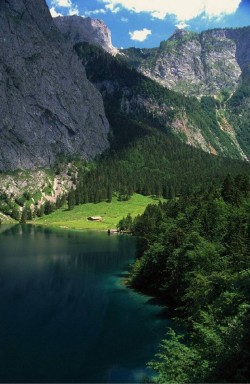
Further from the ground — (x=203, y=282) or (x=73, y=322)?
(x=203, y=282)

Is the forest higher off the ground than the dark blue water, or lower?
higher

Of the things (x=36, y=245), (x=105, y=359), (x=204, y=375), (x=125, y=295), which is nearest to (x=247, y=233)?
(x=125, y=295)

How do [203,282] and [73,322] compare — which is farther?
[73,322]

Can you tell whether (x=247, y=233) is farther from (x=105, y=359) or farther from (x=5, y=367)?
(x=5, y=367)

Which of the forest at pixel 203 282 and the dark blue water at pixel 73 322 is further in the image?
the dark blue water at pixel 73 322
